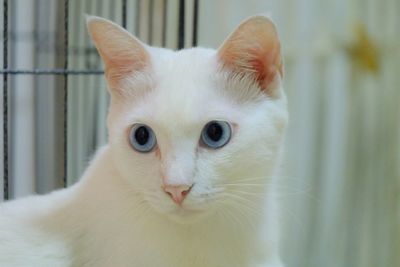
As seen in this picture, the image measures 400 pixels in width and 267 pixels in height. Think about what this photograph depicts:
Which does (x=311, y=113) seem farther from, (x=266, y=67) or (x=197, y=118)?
(x=197, y=118)

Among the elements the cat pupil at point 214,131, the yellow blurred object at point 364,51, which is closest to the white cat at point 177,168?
the cat pupil at point 214,131

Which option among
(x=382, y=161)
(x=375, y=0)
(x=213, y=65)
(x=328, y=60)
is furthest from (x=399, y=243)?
(x=213, y=65)

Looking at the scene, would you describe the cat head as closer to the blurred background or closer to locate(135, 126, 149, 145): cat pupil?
locate(135, 126, 149, 145): cat pupil

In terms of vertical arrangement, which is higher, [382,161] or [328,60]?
[328,60]

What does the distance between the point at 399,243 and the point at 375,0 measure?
2.03ft

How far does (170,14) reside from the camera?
175 centimetres

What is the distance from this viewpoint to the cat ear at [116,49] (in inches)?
33.3

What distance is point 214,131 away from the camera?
807 mm

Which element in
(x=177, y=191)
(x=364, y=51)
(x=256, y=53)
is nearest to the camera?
(x=177, y=191)

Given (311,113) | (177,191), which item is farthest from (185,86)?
(311,113)

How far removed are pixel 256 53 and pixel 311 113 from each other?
776mm

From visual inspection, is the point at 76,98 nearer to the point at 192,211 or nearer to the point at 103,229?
the point at 103,229

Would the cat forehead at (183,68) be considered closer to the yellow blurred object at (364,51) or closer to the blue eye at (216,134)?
the blue eye at (216,134)

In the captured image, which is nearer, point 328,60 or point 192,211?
point 192,211
